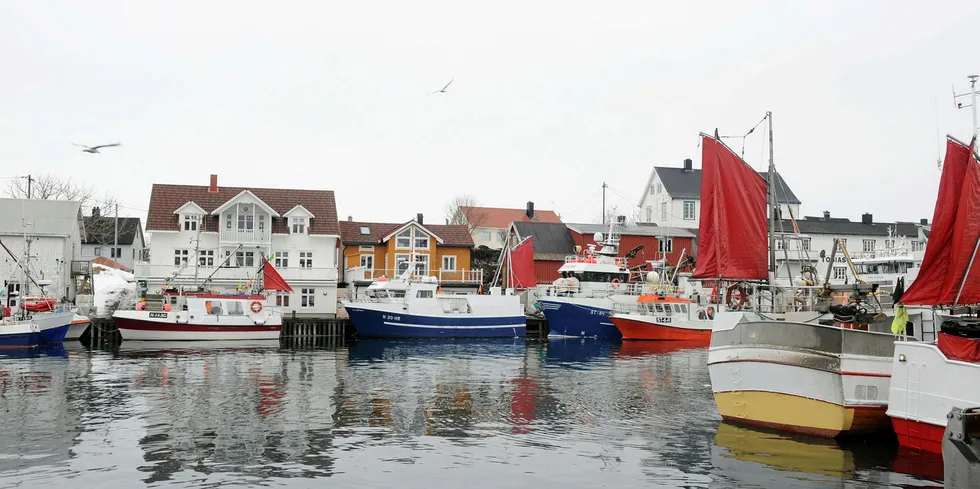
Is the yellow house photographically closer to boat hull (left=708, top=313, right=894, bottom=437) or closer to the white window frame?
the white window frame

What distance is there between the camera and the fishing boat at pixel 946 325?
16.0 m

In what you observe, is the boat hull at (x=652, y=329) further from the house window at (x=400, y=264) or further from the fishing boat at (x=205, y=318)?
the fishing boat at (x=205, y=318)

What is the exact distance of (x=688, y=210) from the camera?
79.2m

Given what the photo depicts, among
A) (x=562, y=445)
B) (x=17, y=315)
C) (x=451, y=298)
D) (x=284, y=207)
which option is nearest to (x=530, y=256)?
(x=451, y=298)

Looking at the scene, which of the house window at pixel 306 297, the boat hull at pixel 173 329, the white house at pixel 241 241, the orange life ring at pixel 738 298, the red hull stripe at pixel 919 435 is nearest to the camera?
the red hull stripe at pixel 919 435

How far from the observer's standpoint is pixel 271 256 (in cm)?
5284

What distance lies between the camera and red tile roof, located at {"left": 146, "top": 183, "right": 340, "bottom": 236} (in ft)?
186

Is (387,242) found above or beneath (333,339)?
above

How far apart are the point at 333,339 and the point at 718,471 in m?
37.9

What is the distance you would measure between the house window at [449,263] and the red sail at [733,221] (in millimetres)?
38338

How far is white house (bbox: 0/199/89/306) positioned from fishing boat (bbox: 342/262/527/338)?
19.1 metres

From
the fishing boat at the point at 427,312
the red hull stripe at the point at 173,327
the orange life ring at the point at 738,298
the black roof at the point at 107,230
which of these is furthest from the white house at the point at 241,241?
the orange life ring at the point at 738,298

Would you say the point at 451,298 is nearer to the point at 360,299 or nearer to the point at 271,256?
the point at 360,299

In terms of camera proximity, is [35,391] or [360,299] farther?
[360,299]
